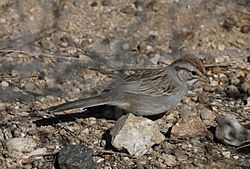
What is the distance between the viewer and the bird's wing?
556 centimetres

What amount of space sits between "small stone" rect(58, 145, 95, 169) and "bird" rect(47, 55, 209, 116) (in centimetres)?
51

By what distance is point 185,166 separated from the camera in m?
5.17

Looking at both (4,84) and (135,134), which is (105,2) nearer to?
(4,84)

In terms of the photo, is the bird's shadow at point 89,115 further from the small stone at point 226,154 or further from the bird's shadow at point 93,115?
the small stone at point 226,154

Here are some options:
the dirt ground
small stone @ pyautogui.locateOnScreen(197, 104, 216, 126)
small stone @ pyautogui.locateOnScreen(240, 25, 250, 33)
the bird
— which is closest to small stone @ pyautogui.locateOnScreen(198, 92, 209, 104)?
the dirt ground

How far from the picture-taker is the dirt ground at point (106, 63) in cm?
532

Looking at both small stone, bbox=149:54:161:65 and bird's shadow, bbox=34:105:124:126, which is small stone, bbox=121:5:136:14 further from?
bird's shadow, bbox=34:105:124:126

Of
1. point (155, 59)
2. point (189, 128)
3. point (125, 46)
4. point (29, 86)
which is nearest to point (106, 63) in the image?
point (125, 46)

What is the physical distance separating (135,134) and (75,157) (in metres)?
0.50

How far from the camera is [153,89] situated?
18.4 feet

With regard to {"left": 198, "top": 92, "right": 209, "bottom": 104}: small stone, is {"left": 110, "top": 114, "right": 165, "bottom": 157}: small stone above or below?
below

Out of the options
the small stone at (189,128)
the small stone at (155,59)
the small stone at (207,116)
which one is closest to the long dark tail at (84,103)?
the small stone at (189,128)

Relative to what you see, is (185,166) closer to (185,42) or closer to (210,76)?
(210,76)

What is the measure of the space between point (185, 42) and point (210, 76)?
0.60 meters
